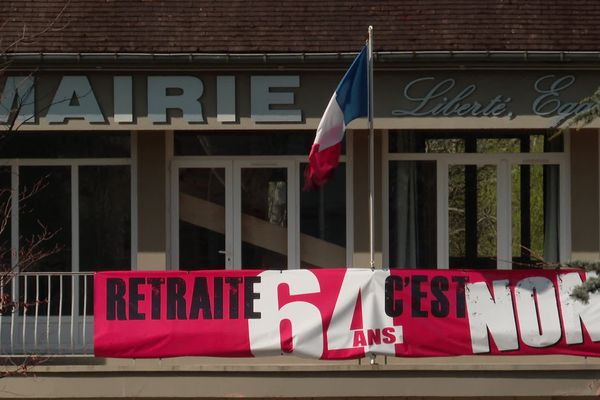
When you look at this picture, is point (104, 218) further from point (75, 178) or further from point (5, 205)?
point (5, 205)

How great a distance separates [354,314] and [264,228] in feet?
10.4

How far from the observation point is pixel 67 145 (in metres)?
16.3

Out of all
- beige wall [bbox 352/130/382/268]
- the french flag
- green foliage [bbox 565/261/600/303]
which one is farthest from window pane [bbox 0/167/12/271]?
green foliage [bbox 565/261/600/303]

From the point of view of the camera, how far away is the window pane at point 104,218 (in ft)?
53.2

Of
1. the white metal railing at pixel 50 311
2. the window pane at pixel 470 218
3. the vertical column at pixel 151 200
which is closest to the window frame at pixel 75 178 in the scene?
the vertical column at pixel 151 200

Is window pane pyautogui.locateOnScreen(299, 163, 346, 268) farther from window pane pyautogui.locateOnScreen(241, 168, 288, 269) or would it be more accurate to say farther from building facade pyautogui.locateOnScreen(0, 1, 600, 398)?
window pane pyautogui.locateOnScreen(241, 168, 288, 269)

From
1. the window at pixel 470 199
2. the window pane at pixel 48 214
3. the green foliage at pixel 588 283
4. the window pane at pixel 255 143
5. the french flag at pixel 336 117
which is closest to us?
the green foliage at pixel 588 283

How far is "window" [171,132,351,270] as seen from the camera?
1625cm

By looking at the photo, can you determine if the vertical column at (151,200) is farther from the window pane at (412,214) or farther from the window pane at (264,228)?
the window pane at (412,214)

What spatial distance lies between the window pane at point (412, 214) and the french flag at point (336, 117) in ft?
9.48

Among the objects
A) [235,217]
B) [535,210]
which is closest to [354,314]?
[235,217]

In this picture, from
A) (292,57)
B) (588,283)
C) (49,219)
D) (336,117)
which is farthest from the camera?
(49,219)

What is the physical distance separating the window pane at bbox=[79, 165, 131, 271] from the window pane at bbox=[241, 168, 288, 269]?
1.43m

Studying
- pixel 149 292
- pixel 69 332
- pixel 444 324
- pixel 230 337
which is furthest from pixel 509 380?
pixel 69 332
